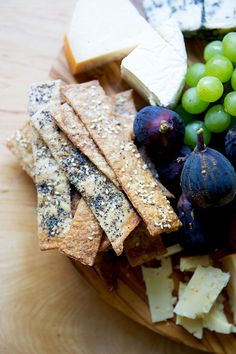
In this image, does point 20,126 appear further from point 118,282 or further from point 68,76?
point 118,282

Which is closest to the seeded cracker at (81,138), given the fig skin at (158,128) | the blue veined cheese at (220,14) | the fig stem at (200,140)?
the fig skin at (158,128)

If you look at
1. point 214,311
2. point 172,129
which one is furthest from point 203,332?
point 172,129

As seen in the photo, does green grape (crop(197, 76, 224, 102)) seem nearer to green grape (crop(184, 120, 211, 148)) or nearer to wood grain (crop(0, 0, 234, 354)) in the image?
green grape (crop(184, 120, 211, 148))

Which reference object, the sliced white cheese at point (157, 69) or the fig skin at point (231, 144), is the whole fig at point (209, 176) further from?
the sliced white cheese at point (157, 69)

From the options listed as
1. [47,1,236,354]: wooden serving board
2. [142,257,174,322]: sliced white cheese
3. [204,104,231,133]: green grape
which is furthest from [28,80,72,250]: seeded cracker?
[204,104,231,133]: green grape

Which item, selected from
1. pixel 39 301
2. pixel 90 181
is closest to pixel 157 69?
pixel 90 181
